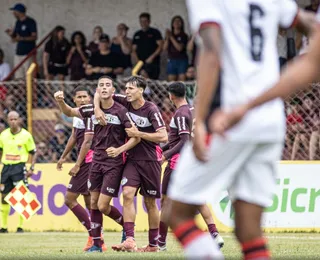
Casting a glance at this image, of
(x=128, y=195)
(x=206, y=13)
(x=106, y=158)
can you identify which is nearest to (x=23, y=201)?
(x=106, y=158)

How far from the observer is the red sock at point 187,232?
5.77m

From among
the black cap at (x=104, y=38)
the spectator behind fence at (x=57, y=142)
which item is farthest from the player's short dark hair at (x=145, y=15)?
the spectator behind fence at (x=57, y=142)

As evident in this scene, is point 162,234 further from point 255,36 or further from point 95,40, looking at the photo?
point 95,40

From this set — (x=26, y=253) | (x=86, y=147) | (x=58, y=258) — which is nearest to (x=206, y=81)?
(x=58, y=258)

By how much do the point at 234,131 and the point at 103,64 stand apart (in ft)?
54.0

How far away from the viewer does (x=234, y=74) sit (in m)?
5.79

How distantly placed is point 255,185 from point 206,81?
70 cm

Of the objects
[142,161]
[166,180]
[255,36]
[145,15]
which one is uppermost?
[255,36]

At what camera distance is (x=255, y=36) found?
230 inches

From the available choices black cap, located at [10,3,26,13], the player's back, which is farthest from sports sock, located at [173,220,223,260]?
black cap, located at [10,3,26,13]

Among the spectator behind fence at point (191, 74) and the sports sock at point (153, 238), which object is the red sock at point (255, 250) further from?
the spectator behind fence at point (191, 74)

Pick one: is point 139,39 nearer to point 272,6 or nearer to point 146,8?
point 146,8

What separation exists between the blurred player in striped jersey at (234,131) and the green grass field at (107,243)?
538cm

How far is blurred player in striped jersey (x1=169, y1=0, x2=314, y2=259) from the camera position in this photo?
5.66m
